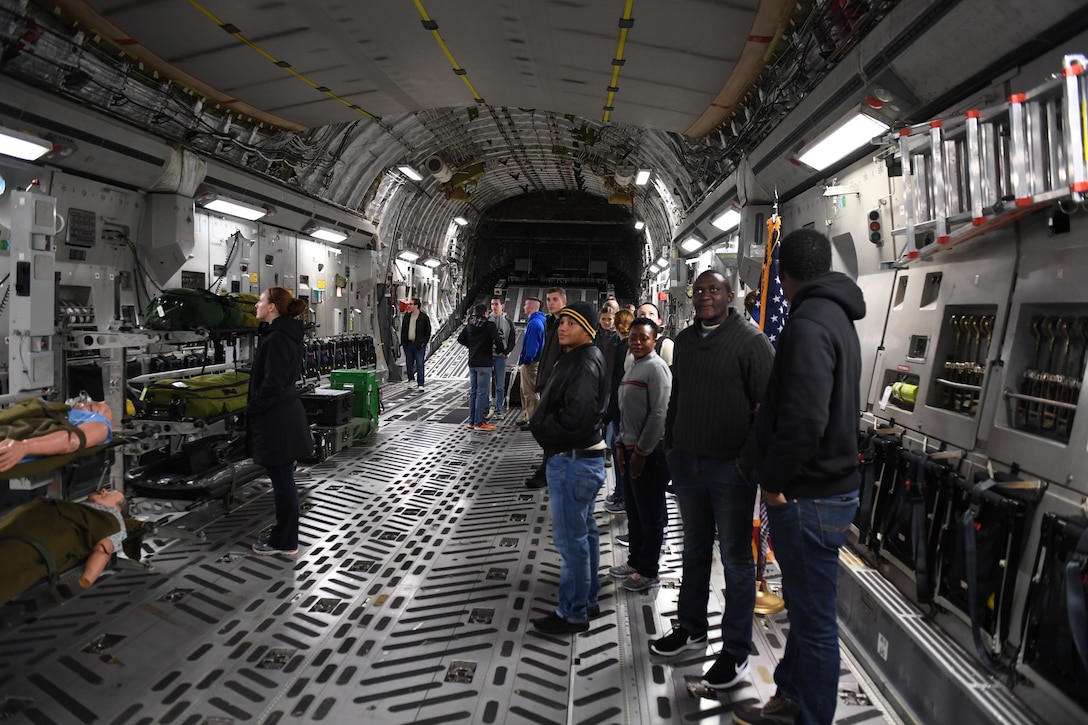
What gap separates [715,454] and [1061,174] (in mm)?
1936

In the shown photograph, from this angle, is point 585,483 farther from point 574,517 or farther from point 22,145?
point 22,145

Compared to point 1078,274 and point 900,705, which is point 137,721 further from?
point 1078,274

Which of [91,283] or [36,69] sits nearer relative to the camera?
[36,69]

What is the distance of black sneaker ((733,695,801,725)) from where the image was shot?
9.50 feet

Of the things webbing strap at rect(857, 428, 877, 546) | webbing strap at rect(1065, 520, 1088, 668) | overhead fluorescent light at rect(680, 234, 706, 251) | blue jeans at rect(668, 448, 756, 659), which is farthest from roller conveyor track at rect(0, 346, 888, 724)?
overhead fluorescent light at rect(680, 234, 706, 251)

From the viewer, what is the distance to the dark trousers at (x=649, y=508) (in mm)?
4348

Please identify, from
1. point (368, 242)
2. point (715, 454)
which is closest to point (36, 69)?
point (715, 454)

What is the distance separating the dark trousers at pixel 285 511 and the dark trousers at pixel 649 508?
2.55 m

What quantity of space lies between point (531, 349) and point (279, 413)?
4.96 m

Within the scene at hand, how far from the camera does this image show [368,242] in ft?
44.2

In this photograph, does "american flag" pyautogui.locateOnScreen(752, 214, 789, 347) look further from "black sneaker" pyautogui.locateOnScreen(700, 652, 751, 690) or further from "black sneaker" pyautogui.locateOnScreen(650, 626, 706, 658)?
"black sneaker" pyautogui.locateOnScreen(700, 652, 751, 690)

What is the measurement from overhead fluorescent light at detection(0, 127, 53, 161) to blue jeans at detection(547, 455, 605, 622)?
5043mm

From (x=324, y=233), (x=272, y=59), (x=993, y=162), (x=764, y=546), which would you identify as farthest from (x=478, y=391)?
(x=993, y=162)

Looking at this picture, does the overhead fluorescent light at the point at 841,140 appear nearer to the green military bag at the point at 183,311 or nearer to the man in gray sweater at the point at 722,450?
the man in gray sweater at the point at 722,450
